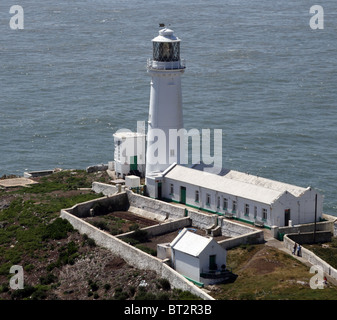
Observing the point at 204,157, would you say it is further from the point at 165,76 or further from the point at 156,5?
the point at 156,5

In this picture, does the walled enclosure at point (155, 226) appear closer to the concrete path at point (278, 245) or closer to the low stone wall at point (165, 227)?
the low stone wall at point (165, 227)

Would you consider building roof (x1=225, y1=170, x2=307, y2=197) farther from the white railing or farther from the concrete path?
the white railing

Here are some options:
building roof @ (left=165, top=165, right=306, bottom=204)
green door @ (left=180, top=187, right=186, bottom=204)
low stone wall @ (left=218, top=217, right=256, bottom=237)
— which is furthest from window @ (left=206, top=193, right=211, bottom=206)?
low stone wall @ (left=218, top=217, right=256, bottom=237)

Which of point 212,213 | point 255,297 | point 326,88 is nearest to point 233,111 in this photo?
point 326,88

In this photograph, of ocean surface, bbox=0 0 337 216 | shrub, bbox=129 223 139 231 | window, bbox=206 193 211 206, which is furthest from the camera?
ocean surface, bbox=0 0 337 216

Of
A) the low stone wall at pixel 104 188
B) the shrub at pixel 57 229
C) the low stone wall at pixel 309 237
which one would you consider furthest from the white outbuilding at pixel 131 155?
the low stone wall at pixel 309 237
